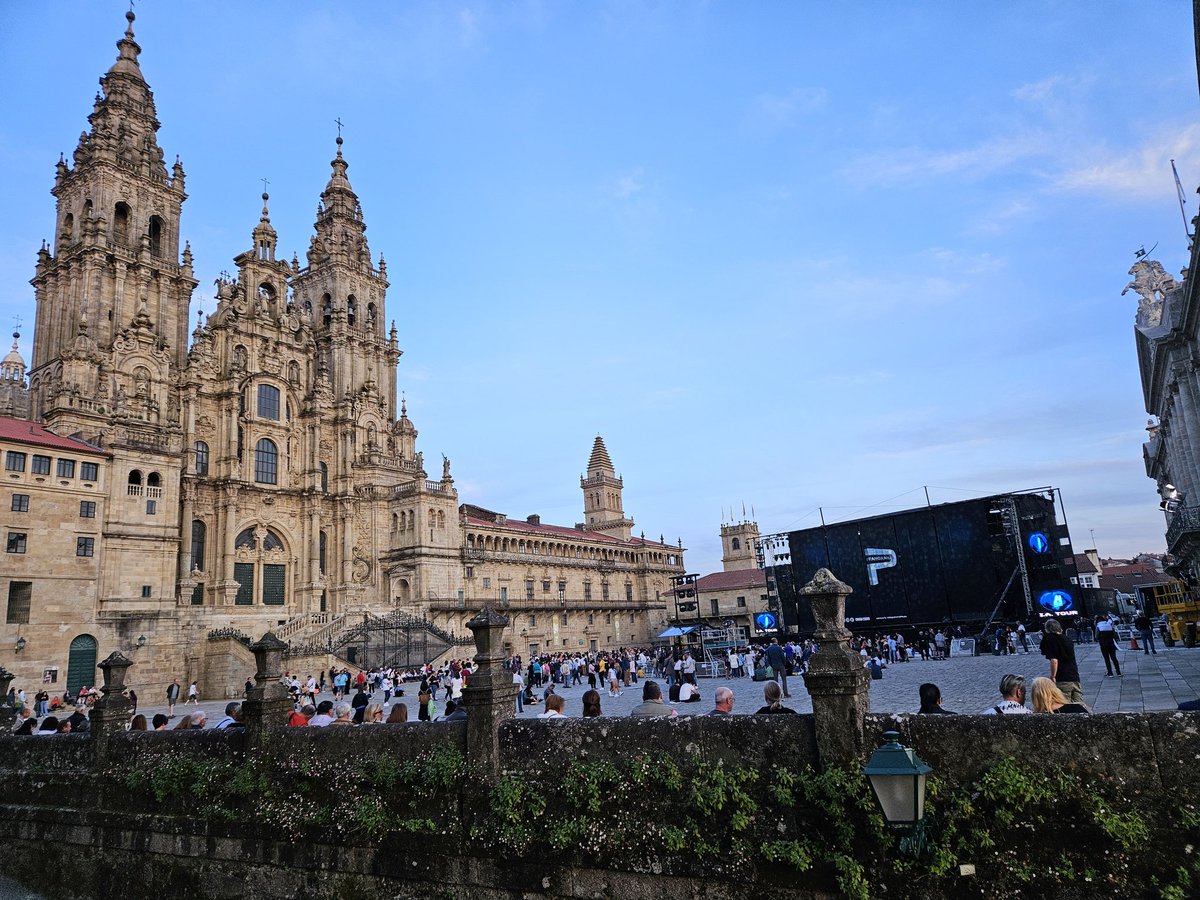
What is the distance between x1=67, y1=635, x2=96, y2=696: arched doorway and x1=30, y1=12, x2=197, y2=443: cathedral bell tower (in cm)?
1063

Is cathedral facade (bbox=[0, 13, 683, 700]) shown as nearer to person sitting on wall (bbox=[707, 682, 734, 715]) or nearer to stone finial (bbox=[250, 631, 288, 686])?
stone finial (bbox=[250, 631, 288, 686])

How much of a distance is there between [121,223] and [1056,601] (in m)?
53.6

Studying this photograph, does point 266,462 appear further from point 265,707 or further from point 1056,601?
point 1056,601

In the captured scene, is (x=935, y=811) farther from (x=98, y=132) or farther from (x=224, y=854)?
(x=98, y=132)

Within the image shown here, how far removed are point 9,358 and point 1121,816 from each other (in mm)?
76828

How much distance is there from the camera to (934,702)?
725 centimetres

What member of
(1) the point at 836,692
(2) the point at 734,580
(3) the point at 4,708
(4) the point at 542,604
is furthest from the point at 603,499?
(1) the point at 836,692

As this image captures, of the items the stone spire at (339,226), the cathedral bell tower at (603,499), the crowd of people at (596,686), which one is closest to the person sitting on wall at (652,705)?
the crowd of people at (596,686)

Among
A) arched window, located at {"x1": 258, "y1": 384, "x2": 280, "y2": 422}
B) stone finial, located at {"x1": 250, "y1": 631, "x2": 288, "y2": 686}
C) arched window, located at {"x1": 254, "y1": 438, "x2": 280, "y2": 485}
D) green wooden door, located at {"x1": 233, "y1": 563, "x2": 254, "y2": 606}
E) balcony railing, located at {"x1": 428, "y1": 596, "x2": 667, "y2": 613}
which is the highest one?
arched window, located at {"x1": 258, "y1": 384, "x2": 280, "y2": 422}

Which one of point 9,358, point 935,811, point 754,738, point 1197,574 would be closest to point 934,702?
point 935,811

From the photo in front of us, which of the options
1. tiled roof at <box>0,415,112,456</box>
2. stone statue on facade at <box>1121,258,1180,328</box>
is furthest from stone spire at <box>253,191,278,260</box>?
stone statue on facade at <box>1121,258,1180,328</box>

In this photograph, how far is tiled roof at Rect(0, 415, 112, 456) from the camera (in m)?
30.1

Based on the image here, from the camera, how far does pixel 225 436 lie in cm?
4375

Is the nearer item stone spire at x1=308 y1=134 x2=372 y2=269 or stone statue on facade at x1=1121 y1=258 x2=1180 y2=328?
stone statue on facade at x1=1121 y1=258 x2=1180 y2=328
